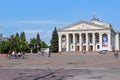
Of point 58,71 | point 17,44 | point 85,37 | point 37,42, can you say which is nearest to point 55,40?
point 37,42

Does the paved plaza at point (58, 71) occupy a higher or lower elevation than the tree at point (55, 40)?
lower

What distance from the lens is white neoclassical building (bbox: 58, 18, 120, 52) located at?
481ft

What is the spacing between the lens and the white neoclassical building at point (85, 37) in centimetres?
14675

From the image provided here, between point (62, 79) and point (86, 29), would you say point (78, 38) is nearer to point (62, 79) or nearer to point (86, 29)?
point (86, 29)

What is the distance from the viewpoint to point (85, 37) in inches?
5891

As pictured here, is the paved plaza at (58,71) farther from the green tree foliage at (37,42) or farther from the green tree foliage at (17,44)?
the green tree foliage at (37,42)

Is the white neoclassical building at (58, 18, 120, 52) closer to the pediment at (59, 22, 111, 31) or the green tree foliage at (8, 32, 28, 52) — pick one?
the pediment at (59, 22, 111, 31)

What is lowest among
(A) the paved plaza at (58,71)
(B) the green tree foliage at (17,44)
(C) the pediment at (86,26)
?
(A) the paved plaza at (58,71)

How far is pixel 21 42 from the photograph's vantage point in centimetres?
14488

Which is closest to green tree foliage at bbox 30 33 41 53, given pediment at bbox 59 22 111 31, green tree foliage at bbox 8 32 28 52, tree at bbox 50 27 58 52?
tree at bbox 50 27 58 52

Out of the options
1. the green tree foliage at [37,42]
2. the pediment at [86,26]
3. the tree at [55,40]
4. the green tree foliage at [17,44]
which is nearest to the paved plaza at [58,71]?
the green tree foliage at [17,44]

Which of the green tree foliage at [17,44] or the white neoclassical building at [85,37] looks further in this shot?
the white neoclassical building at [85,37]

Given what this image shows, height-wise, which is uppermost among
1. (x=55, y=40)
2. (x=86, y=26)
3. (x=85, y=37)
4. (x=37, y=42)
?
(x=86, y=26)

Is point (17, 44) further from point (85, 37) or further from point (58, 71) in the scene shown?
point (58, 71)
